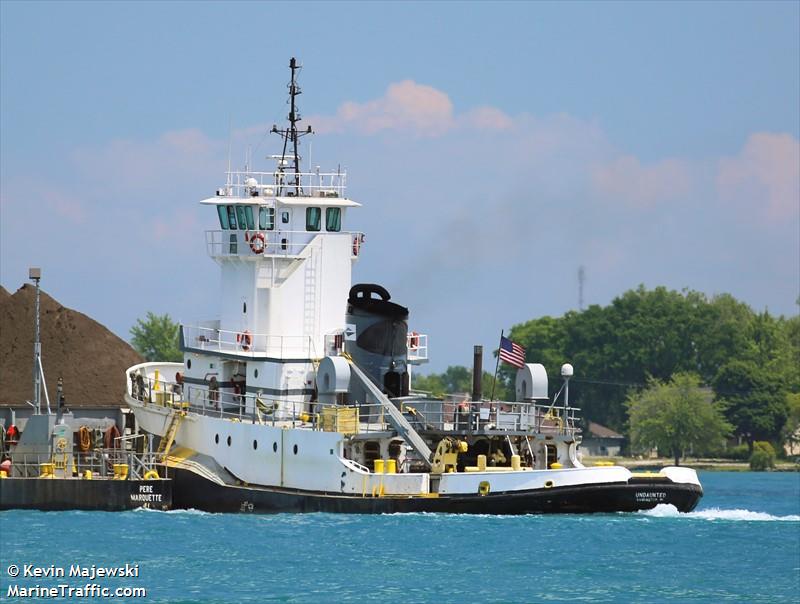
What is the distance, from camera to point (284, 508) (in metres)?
55.0

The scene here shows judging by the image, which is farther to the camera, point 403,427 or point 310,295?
point 310,295

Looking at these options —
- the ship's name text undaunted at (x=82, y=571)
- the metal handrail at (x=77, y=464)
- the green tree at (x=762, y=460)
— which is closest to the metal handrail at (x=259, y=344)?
the metal handrail at (x=77, y=464)

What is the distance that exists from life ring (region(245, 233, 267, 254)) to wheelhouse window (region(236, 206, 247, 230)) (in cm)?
63

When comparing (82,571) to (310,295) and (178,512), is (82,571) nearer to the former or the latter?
(178,512)

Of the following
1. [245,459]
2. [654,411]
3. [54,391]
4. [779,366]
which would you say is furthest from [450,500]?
[779,366]

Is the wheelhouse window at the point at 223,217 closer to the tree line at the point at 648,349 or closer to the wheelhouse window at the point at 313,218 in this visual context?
the wheelhouse window at the point at 313,218

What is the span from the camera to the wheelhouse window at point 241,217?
59.4 m

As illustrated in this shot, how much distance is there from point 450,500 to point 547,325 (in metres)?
66.1

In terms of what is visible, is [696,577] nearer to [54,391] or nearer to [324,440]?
[324,440]

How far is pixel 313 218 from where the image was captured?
59.4 m

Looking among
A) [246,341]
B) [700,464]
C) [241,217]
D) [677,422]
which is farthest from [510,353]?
[700,464]

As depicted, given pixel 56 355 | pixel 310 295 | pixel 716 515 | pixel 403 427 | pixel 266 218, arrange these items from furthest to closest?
pixel 56 355 → pixel 266 218 → pixel 310 295 → pixel 716 515 → pixel 403 427

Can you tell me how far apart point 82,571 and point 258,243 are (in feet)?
50.6

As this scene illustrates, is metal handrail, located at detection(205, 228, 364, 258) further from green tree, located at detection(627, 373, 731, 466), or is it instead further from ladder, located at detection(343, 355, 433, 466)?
green tree, located at detection(627, 373, 731, 466)
